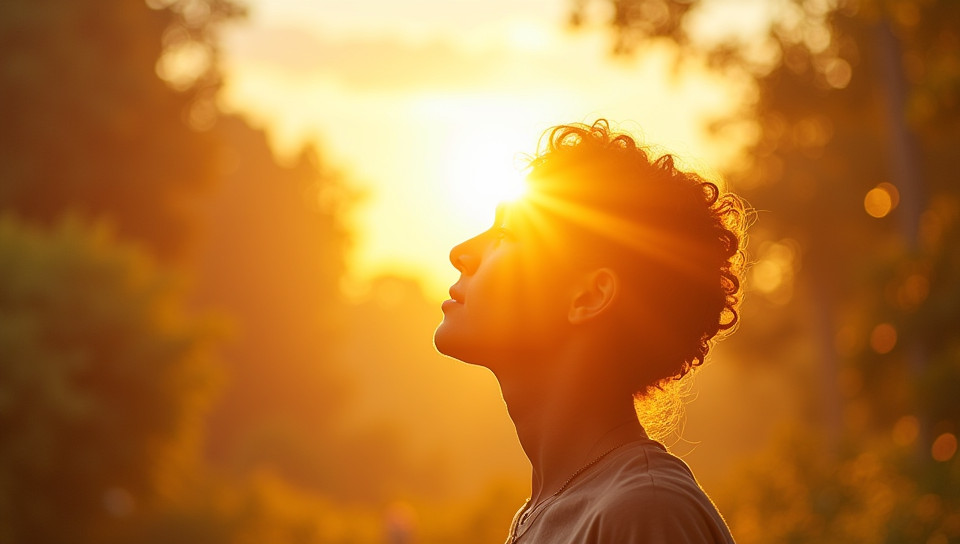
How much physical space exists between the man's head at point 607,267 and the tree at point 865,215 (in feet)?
23.5

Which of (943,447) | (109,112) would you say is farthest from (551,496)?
(109,112)

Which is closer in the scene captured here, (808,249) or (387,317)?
(808,249)

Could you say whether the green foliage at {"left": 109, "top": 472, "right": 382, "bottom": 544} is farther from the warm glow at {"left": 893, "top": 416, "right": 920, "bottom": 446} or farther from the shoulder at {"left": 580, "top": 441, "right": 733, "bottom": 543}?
the shoulder at {"left": 580, "top": 441, "right": 733, "bottom": 543}

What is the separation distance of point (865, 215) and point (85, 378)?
20701 mm

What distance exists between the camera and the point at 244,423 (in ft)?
169

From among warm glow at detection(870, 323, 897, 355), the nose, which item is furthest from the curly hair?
warm glow at detection(870, 323, 897, 355)

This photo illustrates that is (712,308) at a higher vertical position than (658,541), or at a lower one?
higher

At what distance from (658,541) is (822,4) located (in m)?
21.4

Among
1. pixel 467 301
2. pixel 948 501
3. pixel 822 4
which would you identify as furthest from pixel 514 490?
pixel 467 301

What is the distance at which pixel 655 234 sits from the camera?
2846mm

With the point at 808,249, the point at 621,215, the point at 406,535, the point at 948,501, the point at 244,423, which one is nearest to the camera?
the point at 621,215

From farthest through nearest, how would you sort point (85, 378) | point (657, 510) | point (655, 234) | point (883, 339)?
point (85, 378) → point (883, 339) → point (655, 234) → point (657, 510)

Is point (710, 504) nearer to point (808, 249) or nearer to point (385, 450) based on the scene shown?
point (808, 249)

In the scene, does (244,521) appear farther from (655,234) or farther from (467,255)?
(655,234)
